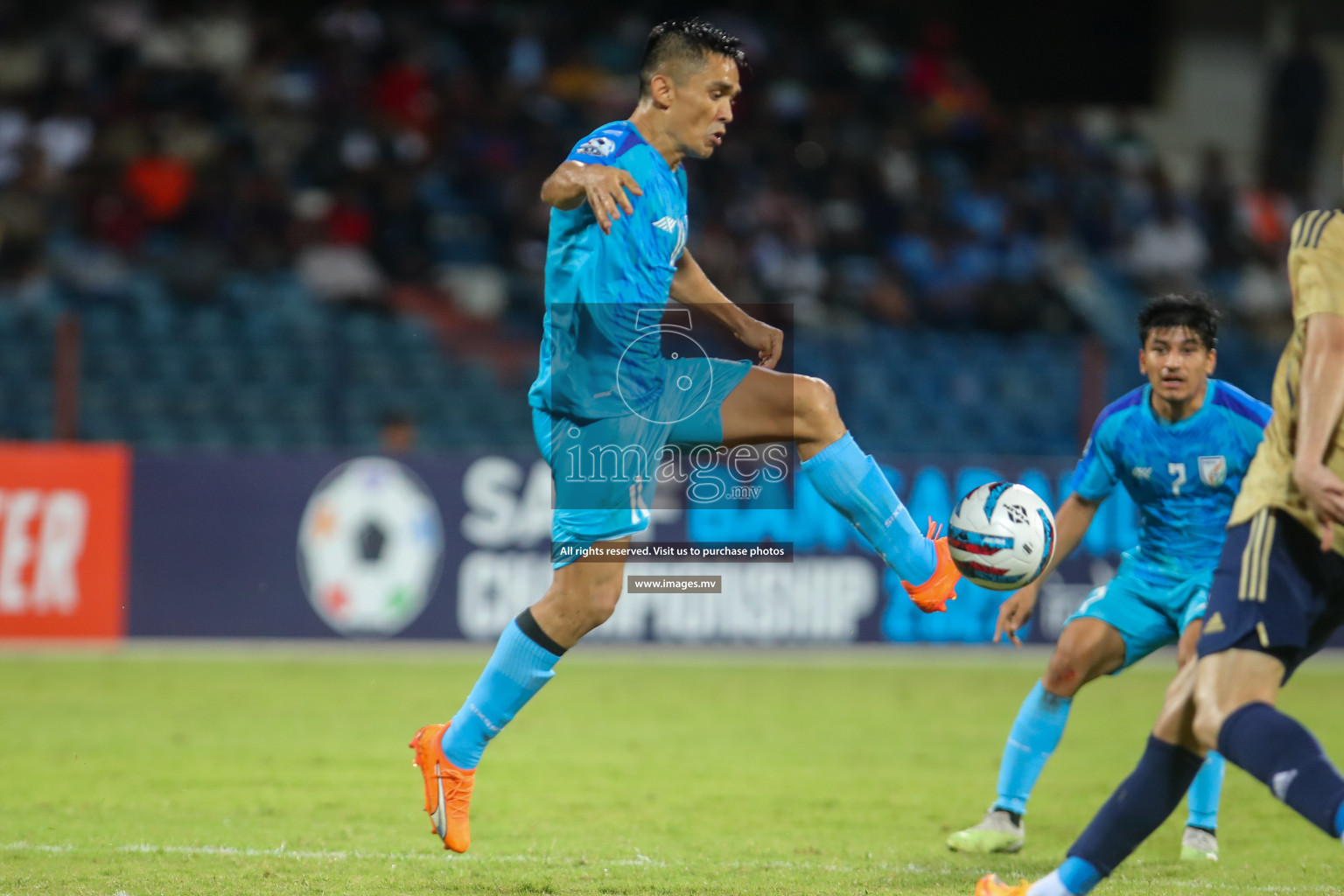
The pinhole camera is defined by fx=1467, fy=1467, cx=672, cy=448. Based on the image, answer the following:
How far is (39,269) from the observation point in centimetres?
1264

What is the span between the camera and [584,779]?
6695 mm

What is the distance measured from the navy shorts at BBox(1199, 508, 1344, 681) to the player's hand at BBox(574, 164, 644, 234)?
188cm

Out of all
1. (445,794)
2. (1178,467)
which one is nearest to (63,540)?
(445,794)

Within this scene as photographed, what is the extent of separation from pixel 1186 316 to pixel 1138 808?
2148mm

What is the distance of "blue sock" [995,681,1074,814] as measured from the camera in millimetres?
5316

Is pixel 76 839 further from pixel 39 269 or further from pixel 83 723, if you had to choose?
pixel 39 269

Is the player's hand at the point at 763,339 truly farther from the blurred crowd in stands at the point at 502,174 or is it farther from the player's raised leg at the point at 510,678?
the blurred crowd in stands at the point at 502,174

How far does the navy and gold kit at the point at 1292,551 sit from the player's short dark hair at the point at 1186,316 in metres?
1.52

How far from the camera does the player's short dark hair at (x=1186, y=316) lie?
5.10 metres

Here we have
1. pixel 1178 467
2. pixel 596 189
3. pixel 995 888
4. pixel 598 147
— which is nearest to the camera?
pixel 995 888

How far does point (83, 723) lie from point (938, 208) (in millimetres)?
10841

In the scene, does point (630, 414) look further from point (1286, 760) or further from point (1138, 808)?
point (1286, 760)

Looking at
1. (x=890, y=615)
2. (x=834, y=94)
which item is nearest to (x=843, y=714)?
(x=890, y=615)

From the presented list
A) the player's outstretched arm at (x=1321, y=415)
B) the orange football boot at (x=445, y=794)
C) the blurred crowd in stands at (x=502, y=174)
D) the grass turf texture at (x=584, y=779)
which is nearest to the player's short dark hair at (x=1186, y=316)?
the player's outstretched arm at (x=1321, y=415)
